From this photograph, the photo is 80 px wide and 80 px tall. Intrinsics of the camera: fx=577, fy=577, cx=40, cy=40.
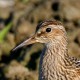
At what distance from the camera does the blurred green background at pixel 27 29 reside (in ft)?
43.8

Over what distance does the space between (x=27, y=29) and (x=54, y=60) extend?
5472mm

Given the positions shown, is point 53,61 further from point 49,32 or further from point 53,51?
point 49,32

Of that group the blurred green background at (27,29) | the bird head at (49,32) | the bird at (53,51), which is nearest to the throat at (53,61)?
the bird at (53,51)

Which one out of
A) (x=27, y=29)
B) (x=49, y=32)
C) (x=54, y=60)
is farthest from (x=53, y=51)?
(x=27, y=29)

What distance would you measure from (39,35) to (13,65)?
317 centimetres

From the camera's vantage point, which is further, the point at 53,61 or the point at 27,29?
the point at 27,29

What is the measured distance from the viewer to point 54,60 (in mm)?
10477

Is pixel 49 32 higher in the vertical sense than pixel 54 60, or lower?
higher

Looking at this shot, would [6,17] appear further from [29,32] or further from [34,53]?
[34,53]

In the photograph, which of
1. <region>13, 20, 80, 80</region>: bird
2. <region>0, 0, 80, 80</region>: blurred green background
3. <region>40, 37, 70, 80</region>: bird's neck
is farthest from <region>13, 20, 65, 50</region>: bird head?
<region>0, 0, 80, 80</region>: blurred green background

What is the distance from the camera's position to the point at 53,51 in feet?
34.4

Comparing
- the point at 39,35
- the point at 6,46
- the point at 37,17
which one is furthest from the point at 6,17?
the point at 39,35

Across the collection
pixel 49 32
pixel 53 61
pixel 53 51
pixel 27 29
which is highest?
pixel 27 29

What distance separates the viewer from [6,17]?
60.6ft
